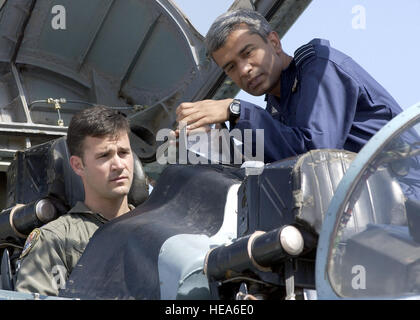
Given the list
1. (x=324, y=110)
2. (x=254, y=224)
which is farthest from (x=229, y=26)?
(x=254, y=224)

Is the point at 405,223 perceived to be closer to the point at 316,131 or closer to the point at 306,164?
the point at 306,164

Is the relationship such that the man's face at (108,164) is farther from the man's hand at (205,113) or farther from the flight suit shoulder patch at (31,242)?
the man's hand at (205,113)

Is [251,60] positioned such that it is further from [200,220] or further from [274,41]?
[200,220]

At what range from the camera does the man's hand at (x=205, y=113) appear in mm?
2709

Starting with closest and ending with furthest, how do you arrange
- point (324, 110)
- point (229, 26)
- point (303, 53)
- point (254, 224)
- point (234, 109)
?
point (254, 224) → point (324, 110) → point (234, 109) → point (303, 53) → point (229, 26)

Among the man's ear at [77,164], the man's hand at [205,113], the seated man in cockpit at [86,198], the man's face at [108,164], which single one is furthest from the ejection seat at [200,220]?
the man's ear at [77,164]

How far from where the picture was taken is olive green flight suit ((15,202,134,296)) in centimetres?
333

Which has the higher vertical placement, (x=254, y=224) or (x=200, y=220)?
(x=200, y=220)

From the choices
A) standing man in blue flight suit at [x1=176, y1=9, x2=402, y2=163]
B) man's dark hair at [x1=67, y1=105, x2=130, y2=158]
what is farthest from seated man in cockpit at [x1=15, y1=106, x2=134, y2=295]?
standing man in blue flight suit at [x1=176, y1=9, x2=402, y2=163]

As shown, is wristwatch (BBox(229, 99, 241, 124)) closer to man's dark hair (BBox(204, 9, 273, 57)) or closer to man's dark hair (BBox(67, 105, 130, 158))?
man's dark hair (BBox(204, 9, 273, 57))

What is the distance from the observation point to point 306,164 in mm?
2213

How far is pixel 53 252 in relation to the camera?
Answer: 3.48 metres

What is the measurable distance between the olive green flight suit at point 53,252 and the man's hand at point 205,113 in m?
0.94

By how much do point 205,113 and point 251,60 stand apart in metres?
0.35
